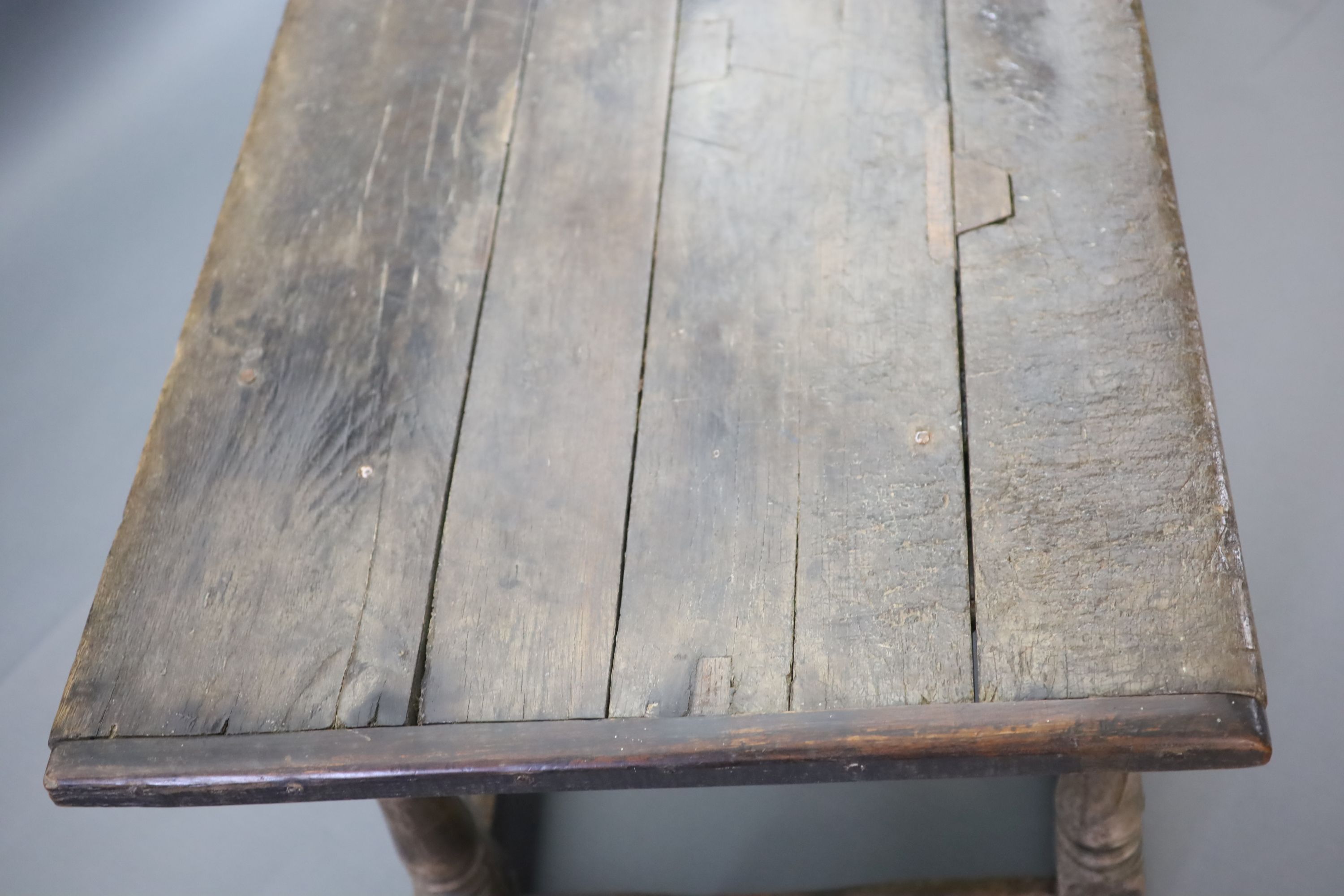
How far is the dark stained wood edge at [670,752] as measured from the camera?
91 centimetres

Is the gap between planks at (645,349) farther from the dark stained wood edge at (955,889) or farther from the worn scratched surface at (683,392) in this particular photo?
the dark stained wood edge at (955,889)

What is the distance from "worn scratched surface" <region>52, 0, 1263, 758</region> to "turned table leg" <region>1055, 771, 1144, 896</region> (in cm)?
43

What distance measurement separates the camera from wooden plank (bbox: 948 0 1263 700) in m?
0.94

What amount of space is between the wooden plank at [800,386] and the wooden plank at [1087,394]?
4cm

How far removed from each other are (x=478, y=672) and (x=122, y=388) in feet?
4.68

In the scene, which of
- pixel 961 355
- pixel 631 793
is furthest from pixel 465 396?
pixel 631 793

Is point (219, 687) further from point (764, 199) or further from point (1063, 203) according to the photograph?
point (1063, 203)

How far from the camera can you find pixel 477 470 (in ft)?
3.62

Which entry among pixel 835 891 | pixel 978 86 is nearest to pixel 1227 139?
pixel 978 86

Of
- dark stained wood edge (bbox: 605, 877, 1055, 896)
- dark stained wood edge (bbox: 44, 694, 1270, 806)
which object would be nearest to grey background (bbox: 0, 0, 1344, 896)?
dark stained wood edge (bbox: 605, 877, 1055, 896)

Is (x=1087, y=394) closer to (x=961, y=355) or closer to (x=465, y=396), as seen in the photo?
(x=961, y=355)

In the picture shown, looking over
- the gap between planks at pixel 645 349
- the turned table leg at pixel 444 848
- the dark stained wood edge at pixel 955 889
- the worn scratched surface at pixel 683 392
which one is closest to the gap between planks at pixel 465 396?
the worn scratched surface at pixel 683 392

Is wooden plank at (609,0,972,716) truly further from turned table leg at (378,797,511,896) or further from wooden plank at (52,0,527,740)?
turned table leg at (378,797,511,896)

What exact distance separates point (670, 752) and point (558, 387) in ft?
1.21
